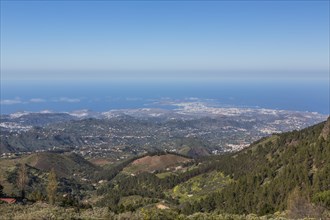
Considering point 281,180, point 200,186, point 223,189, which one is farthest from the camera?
point 200,186

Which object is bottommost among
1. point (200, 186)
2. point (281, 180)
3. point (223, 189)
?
point (200, 186)

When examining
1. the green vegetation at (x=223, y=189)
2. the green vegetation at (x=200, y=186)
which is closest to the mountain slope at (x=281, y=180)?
the green vegetation at (x=223, y=189)

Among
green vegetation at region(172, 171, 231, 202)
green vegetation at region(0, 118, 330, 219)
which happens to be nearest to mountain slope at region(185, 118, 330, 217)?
green vegetation at region(0, 118, 330, 219)

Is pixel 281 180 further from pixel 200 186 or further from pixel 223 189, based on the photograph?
pixel 200 186

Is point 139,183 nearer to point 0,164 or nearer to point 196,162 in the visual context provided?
point 196,162

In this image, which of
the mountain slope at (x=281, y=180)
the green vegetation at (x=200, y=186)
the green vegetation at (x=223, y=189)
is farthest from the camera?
the green vegetation at (x=200, y=186)

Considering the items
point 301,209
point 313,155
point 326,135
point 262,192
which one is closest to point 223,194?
point 262,192

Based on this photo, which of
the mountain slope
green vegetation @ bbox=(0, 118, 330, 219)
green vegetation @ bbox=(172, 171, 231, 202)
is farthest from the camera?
green vegetation @ bbox=(172, 171, 231, 202)

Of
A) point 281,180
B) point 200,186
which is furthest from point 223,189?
point 200,186

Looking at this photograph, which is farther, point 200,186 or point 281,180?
point 200,186

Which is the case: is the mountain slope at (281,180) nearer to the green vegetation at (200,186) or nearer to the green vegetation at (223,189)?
Answer: the green vegetation at (223,189)

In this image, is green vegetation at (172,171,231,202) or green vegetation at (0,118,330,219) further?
green vegetation at (172,171,231,202)

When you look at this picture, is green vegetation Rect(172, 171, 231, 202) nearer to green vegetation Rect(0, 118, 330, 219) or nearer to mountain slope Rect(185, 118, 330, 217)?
green vegetation Rect(0, 118, 330, 219)
